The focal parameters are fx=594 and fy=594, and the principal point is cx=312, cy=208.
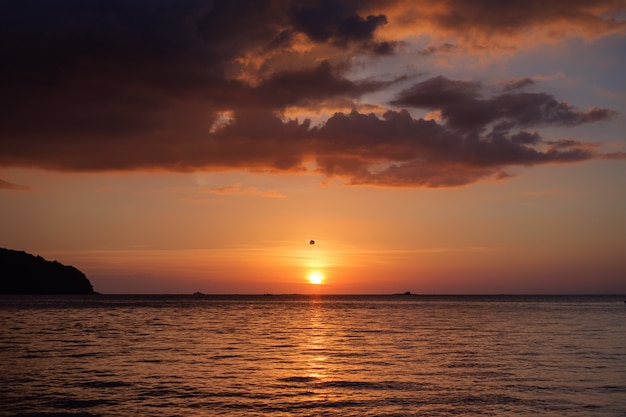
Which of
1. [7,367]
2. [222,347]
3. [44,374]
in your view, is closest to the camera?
[44,374]

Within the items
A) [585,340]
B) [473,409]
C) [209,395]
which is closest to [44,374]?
[209,395]

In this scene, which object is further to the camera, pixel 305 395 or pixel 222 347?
pixel 222 347

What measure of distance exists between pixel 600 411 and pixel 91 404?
87.2 feet

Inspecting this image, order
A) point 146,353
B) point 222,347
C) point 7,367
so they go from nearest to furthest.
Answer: point 7,367, point 146,353, point 222,347

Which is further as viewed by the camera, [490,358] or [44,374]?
[490,358]

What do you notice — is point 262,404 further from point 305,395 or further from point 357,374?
point 357,374

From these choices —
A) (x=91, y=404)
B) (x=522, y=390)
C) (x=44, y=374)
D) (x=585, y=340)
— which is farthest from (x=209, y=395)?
(x=585, y=340)

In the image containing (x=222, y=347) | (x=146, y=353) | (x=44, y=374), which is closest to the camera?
(x=44, y=374)

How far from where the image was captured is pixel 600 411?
99.8ft

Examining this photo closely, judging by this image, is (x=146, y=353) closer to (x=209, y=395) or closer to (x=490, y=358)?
(x=209, y=395)

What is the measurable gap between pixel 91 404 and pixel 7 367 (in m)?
16.3

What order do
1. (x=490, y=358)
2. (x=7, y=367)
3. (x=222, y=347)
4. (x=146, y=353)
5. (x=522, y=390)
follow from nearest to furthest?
(x=522, y=390), (x=7, y=367), (x=490, y=358), (x=146, y=353), (x=222, y=347)

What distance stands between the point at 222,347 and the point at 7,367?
21.3 m

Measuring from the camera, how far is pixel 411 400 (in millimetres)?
32875
